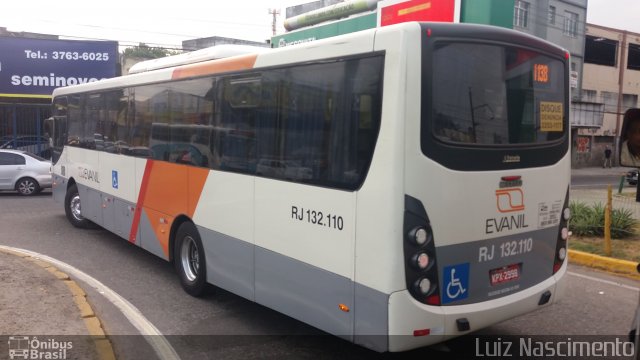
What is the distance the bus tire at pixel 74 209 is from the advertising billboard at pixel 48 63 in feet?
49.7

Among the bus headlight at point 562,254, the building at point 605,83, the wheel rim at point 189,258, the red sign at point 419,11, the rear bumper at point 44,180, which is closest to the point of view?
the bus headlight at point 562,254

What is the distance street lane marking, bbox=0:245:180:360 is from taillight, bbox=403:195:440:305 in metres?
2.27

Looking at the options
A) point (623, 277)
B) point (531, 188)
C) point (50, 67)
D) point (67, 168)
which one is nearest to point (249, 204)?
point (531, 188)

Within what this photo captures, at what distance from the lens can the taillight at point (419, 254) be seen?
387 centimetres

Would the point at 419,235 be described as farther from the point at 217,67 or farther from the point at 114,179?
the point at 114,179

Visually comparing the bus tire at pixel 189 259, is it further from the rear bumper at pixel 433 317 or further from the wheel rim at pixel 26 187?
the wheel rim at pixel 26 187

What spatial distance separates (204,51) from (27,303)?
3.62 m

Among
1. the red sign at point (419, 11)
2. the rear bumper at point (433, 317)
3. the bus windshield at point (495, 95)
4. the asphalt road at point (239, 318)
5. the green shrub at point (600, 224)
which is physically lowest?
the asphalt road at point (239, 318)

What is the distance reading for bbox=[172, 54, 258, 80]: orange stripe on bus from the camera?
553cm

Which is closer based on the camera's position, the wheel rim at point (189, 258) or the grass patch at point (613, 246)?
the wheel rim at point (189, 258)

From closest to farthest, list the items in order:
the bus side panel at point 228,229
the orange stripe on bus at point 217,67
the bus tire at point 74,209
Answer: the bus side panel at point 228,229 → the orange stripe on bus at point 217,67 → the bus tire at point 74,209

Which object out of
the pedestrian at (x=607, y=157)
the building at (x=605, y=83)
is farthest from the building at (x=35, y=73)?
the pedestrian at (x=607, y=157)

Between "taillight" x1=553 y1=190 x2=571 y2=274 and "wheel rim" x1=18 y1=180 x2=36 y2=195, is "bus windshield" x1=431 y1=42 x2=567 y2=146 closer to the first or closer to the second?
"taillight" x1=553 y1=190 x2=571 y2=274

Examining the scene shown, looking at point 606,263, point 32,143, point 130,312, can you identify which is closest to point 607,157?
point 606,263
